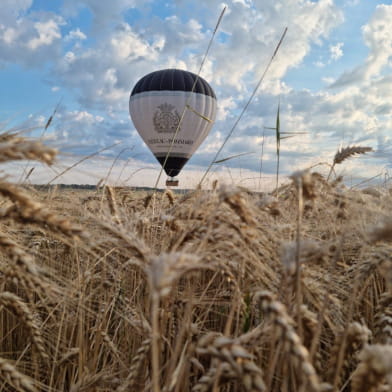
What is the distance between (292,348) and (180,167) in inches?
844

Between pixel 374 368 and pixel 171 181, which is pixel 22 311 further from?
pixel 171 181

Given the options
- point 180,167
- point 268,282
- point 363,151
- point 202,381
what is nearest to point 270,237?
point 268,282

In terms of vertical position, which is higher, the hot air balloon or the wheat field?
the hot air balloon

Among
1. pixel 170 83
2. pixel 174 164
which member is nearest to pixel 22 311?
pixel 170 83

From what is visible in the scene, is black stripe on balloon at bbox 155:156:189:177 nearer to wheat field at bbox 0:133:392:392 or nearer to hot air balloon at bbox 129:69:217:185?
hot air balloon at bbox 129:69:217:185

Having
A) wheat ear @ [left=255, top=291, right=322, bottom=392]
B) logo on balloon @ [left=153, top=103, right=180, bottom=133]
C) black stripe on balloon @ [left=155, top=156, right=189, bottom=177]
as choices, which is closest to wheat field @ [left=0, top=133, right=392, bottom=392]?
wheat ear @ [left=255, top=291, right=322, bottom=392]

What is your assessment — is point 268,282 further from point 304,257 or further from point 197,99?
point 197,99

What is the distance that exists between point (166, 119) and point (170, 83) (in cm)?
167

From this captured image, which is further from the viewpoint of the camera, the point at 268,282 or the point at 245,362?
the point at 268,282

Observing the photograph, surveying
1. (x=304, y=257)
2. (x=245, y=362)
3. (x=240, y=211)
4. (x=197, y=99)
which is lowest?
(x=245, y=362)

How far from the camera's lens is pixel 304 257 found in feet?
3.59

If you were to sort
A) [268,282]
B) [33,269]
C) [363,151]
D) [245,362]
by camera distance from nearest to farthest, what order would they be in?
[245,362], [33,269], [268,282], [363,151]

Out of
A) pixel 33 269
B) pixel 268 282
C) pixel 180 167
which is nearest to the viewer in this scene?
pixel 33 269

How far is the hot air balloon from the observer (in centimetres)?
1966
